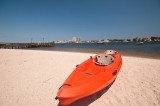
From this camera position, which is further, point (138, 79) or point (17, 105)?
point (138, 79)

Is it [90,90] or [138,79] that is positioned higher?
[90,90]

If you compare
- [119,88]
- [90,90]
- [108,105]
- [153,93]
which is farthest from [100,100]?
[153,93]

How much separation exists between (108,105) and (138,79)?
2.43 m

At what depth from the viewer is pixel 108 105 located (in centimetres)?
233

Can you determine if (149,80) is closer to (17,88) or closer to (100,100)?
(100,100)

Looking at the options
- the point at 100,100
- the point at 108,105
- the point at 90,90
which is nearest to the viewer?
the point at 90,90

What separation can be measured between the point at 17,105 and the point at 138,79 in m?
5.07

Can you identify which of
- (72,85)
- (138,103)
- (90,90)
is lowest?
(138,103)

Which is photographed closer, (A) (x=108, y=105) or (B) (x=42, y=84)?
(A) (x=108, y=105)

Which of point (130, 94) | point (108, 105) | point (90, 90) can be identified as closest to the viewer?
point (90, 90)

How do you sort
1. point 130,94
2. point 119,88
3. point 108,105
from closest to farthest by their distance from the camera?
point 108,105 → point 130,94 → point 119,88

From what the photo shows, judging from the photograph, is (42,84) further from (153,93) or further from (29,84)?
(153,93)

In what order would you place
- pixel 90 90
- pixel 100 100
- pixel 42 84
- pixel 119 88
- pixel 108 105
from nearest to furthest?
pixel 90 90 → pixel 108 105 → pixel 100 100 → pixel 119 88 → pixel 42 84

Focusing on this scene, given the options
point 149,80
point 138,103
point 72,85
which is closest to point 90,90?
point 72,85
